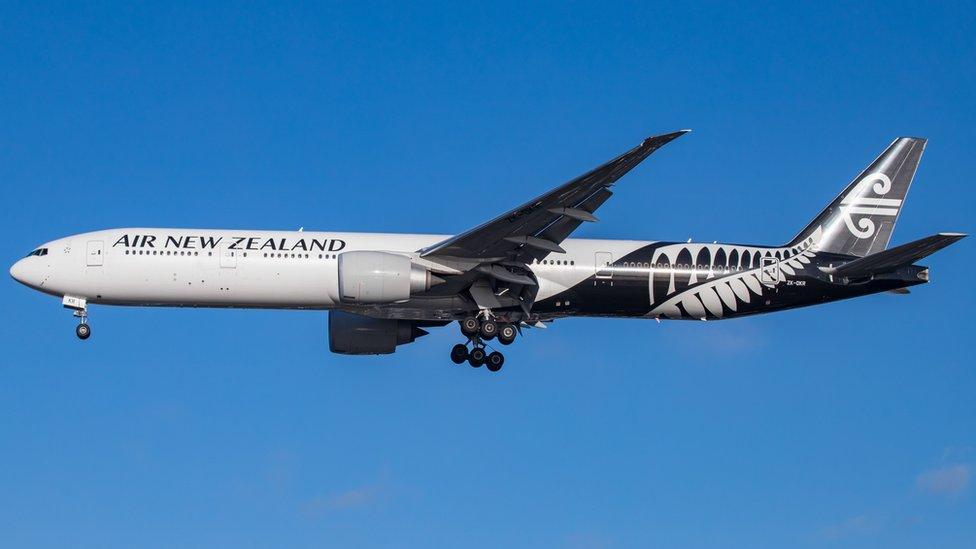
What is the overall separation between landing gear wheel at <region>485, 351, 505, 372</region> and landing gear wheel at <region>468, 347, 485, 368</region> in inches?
7.8

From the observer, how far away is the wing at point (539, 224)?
36125mm

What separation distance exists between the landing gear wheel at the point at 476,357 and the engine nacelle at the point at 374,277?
4107mm

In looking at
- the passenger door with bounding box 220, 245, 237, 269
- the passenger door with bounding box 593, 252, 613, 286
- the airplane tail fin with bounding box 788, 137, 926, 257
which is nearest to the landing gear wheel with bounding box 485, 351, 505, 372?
the passenger door with bounding box 593, 252, 613, 286

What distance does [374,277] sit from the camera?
127 feet

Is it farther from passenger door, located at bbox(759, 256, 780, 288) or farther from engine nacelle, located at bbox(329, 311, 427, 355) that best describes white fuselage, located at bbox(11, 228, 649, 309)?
passenger door, located at bbox(759, 256, 780, 288)

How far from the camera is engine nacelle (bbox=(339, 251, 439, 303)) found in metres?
38.5

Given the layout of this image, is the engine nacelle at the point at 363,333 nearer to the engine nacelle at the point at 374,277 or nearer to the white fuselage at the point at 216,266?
the white fuselage at the point at 216,266

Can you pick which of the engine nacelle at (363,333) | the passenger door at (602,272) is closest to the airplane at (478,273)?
the passenger door at (602,272)

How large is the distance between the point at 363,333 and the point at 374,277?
6.30 meters

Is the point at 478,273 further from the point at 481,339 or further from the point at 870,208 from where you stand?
the point at 870,208

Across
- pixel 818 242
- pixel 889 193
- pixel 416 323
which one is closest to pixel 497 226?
pixel 416 323

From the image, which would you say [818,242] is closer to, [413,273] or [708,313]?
[708,313]

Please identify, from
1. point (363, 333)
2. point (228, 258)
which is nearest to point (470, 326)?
point (363, 333)

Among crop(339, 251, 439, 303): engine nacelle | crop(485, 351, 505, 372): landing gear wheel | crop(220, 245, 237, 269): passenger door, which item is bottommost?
crop(485, 351, 505, 372): landing gear wheel
